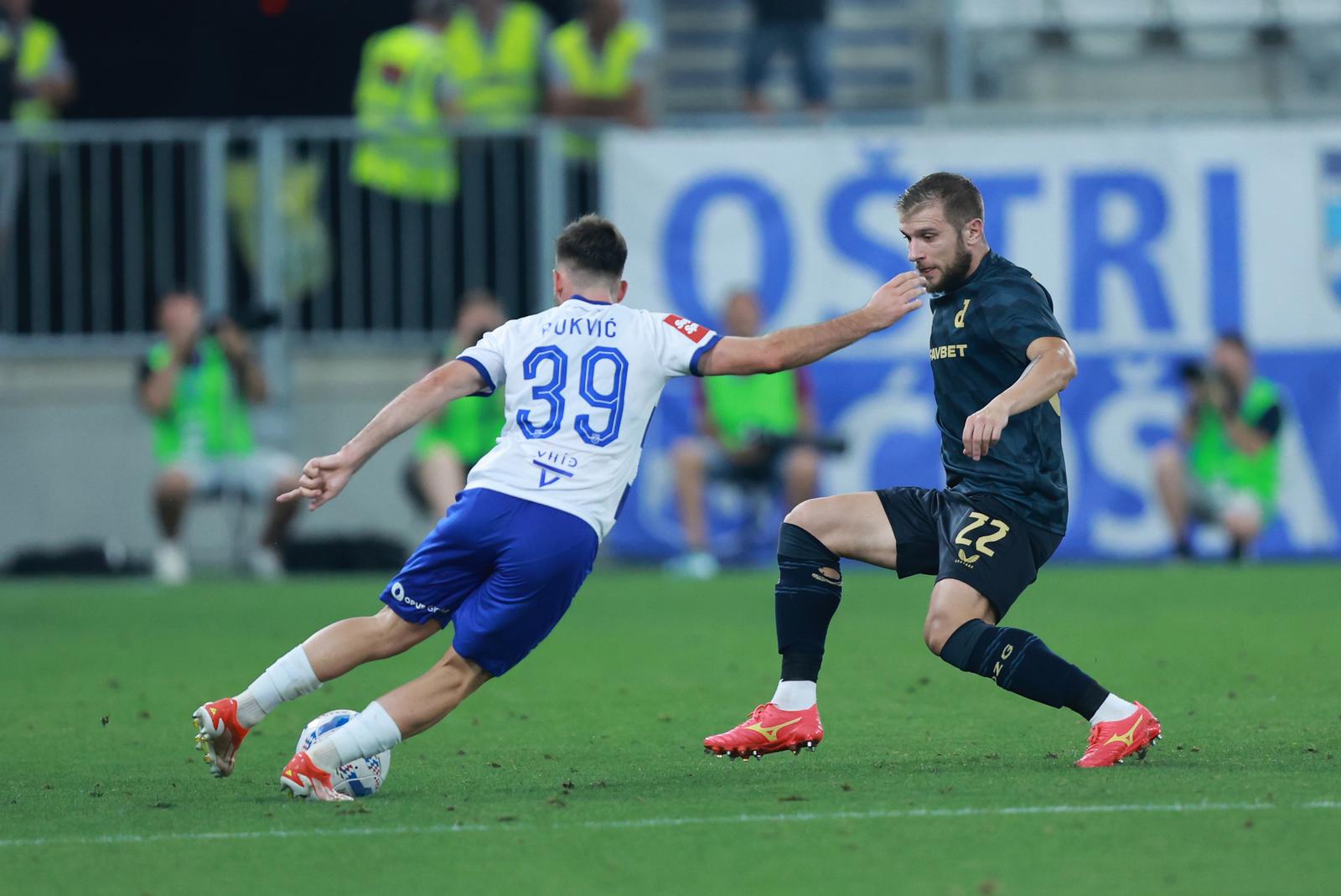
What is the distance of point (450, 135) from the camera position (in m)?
15.1

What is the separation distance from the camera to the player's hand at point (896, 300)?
19.6 ft

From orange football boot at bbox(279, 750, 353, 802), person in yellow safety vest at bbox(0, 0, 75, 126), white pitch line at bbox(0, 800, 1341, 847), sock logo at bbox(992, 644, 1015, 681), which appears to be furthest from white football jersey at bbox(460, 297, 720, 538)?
person in yellow safety vest at bbox(0, 0, 75, 126)

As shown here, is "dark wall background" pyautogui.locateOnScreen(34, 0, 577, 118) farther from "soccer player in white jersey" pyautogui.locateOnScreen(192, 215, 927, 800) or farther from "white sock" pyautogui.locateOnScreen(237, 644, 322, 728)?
"white sock" pyautogui.locateOnScreen(237, 644, 322, 728)

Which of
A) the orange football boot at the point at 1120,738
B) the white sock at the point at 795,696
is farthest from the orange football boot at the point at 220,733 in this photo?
the orange football boot at the point at 1120,738

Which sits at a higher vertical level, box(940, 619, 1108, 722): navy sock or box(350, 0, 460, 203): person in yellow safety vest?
box(350, 0, 460, 203): person in yellow safety vest

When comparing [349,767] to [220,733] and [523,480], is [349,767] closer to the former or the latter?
[220,733]

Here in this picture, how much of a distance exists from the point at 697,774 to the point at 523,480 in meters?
→ 1.07

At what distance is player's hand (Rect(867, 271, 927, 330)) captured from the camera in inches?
235

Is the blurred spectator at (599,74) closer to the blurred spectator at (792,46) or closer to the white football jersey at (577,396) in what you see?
the blurred spectator at (792,46)

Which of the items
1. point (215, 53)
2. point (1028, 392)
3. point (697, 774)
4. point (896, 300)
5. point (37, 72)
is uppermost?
point (215, 53)

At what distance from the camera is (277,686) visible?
604 centimetres

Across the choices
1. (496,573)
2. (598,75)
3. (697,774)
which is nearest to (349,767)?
(496,573)

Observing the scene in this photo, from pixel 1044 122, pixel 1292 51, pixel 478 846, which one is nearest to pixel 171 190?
pixel 1044 122

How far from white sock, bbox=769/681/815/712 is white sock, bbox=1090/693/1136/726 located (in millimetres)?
879
